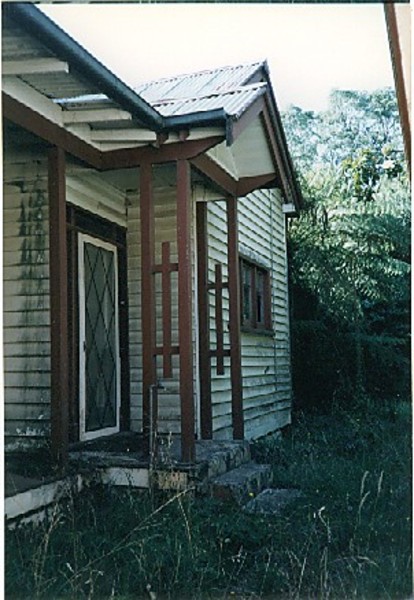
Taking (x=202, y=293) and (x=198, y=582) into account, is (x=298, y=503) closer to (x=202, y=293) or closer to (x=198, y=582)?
(x=198, y=582)

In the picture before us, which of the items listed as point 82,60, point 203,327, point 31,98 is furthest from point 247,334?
point 82,60

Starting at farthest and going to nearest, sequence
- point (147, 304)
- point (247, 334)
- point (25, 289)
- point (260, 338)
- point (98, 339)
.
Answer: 1. point (260, 338)
2. point (247, 334)
3. point (98, 339)
4. point (25, 289)
5. point (147, 304)

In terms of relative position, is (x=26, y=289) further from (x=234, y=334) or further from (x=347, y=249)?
(x=347, y=249)

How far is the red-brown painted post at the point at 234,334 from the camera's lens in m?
6.86

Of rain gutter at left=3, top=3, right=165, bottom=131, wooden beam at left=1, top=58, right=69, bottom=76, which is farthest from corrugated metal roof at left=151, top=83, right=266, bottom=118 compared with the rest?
wooden beam at left=1, top=58, right=69, bottom=76

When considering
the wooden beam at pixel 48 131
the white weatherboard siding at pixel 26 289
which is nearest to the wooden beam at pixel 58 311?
the wooden beam at pixel 48 131

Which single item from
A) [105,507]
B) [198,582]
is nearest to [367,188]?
[105,507]

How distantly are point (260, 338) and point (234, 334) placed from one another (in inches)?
121

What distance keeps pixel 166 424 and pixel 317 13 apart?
465 cm

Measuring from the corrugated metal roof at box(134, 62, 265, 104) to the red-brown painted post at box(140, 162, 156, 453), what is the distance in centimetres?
125

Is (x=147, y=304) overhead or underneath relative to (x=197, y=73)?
underneath

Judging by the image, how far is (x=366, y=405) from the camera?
7.79 metres

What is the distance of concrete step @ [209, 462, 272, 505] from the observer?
207 inches

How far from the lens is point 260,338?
32.5 ft
